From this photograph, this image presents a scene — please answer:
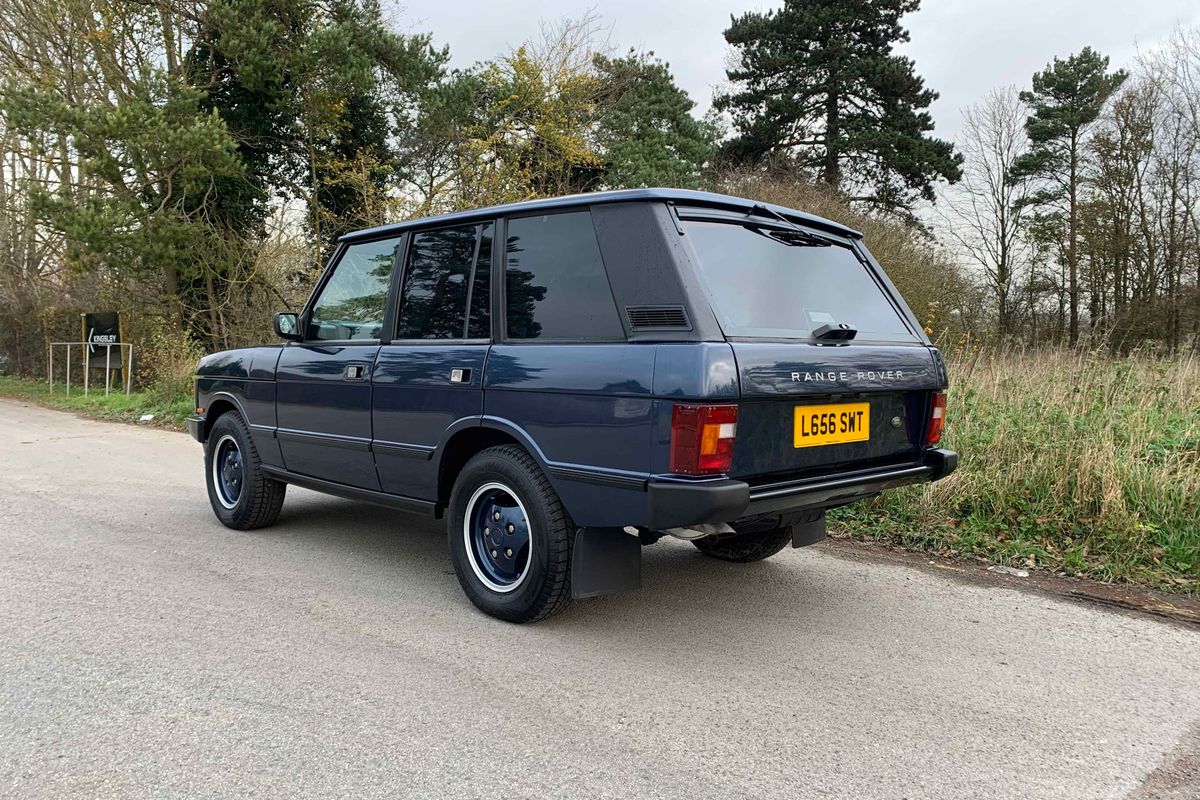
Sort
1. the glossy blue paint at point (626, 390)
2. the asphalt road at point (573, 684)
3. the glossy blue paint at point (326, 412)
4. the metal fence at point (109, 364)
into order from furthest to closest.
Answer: the metal fence at point (109, 364)
the glossy blue paint at point (326, 412)
the glossy blue paint at point (626, 390)
the asphalt road at point (573, 684)

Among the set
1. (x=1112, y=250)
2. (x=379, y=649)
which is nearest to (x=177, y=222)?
(x=379, y=649)

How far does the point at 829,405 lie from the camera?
3273 mm

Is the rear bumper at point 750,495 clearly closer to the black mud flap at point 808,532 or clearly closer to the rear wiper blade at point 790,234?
the black mud flap at point 808,532

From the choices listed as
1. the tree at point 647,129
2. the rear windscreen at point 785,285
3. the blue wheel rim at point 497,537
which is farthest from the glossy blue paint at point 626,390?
the tree at point 647,129

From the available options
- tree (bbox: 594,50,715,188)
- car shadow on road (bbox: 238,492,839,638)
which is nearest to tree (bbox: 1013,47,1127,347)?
tree (bbox: 594,50,715,188)

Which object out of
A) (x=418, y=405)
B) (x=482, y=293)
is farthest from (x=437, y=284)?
(x=418, y=405)

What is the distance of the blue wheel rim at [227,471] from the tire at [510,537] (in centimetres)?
231

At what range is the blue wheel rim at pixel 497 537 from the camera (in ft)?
11.7

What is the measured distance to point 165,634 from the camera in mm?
3420

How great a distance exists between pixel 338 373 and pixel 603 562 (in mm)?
2029

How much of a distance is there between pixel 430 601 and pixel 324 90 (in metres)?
15.5

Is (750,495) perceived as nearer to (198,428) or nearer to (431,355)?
(431,355)

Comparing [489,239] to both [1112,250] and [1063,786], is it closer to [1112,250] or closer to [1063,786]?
[1063,786]

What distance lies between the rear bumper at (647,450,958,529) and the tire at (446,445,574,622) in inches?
23.2
